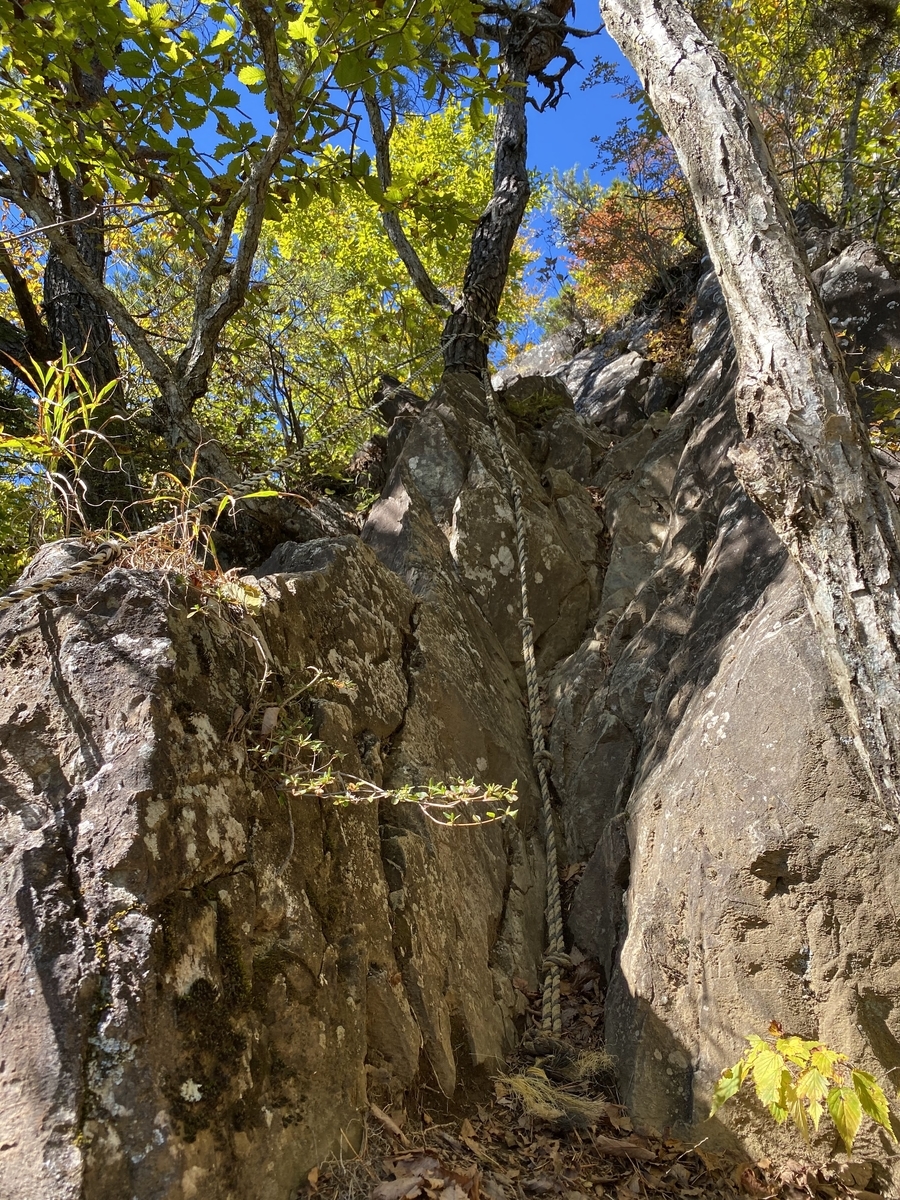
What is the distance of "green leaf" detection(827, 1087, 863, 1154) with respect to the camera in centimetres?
213

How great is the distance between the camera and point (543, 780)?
421 centimetres

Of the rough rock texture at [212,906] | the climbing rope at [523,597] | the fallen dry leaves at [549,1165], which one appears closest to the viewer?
the rough rock texture at [212,906]

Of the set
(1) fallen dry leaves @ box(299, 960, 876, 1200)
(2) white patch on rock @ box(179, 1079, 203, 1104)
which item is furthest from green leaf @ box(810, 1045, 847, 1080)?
(2) white patch on rock @ box(179, 1079, 203, 1104)

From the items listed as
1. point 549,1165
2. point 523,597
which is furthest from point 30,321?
point 549,1165

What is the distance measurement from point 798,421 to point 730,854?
177cm

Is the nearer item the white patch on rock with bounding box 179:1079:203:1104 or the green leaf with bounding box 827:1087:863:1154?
the white patch on rock with bounding box 179:1079:203:1104

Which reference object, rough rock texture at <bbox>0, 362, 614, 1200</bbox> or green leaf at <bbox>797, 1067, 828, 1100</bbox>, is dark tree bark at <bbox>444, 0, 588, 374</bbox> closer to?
rough rock texture at <bbox>0, 362, 614, 1200</bbox>

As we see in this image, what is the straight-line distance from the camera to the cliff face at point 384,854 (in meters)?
1.78

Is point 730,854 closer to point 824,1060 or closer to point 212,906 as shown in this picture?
point 824,1060

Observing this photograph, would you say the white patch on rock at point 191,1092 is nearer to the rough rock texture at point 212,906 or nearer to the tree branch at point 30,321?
the rough rock texture at point 212,906

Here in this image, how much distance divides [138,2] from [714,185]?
323cm

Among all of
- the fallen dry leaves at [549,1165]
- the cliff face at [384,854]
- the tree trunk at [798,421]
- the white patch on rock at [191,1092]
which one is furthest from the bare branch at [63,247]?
the fallen dry leaves at [549,1165]

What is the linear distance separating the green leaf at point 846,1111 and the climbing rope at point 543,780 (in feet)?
4.09

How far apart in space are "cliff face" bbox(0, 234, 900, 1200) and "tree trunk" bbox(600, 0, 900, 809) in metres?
0.54
